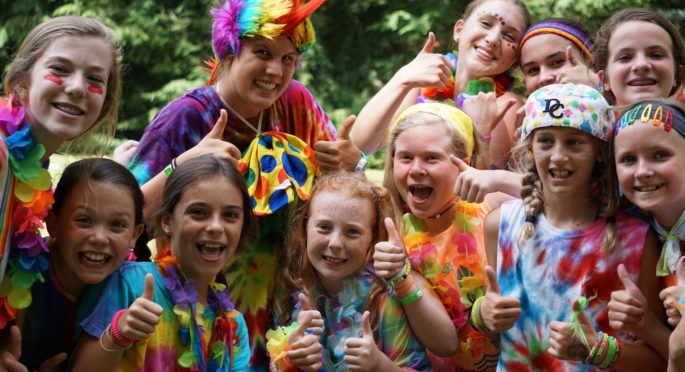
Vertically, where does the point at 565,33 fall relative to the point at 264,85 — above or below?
above

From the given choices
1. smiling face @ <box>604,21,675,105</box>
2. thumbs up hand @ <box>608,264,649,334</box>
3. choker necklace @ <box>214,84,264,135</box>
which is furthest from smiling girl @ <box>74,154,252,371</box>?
smiling face @ <box>604,21,675,105</box>

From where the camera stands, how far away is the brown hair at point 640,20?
390 centimetres

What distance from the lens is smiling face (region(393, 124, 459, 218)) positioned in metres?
A: 3.76

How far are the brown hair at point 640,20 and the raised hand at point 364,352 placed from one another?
1611 mm

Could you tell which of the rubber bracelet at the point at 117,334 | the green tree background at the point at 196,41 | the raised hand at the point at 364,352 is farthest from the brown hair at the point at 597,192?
the green tree background at the point at 196,41

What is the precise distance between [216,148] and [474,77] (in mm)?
1614

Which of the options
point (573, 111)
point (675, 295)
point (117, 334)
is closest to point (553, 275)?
point (675, 295)

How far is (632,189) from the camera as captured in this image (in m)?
3.20

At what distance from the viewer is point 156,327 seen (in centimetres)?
332

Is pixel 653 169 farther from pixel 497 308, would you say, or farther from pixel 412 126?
pixel 412 126

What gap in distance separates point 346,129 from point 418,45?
10.2 meters

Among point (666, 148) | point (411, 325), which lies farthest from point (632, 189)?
point (411, 325)

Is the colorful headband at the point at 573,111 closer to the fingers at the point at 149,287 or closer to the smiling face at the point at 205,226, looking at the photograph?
the smiling face at the point at 205,226

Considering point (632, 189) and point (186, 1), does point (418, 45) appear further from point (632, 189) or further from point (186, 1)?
point (632, 189)
